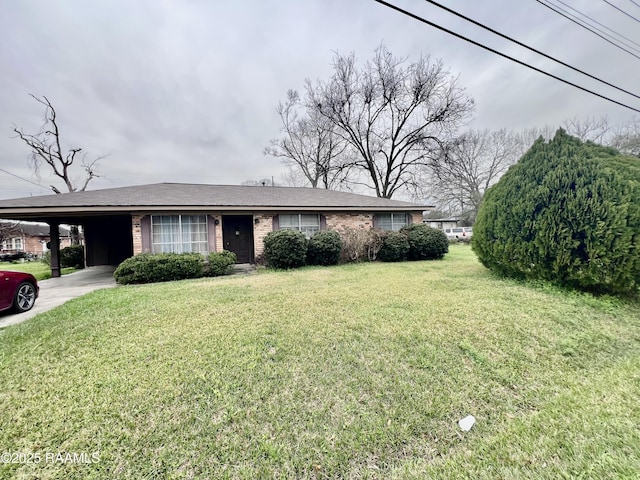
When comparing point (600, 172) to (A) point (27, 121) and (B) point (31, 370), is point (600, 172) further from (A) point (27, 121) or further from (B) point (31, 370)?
(A) point (27, 121)

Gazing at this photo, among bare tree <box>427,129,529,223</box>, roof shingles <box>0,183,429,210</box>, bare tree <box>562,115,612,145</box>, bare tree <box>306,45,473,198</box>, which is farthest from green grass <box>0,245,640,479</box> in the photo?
bare tree <box>562,115,612,145</box>

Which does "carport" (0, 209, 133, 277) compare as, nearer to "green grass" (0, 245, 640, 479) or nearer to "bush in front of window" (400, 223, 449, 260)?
"green grass" (0, 245, 640, 479)

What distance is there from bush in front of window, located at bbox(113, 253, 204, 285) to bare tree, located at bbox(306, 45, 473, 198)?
1949 centimetres

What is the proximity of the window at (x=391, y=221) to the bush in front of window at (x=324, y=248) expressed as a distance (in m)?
4.01

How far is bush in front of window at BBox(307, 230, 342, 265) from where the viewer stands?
1052cm

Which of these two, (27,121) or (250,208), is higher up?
(27,121)

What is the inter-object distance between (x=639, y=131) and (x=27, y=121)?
1853 inches

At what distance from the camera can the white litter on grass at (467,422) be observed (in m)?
2.19

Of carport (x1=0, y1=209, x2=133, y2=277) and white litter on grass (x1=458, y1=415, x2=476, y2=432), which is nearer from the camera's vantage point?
white litter on grass (x1=458, y1=415, x2=476, y2=432)

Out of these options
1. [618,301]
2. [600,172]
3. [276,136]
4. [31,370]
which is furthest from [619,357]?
[276,136]

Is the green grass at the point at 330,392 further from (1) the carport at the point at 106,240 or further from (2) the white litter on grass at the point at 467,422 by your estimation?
(1) the carport at the point at 106,240

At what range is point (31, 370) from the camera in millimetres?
2953

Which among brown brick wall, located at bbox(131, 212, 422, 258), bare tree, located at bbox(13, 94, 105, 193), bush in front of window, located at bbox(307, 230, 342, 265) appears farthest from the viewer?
bare tree, located at bbox(13, 94, 105, 193)

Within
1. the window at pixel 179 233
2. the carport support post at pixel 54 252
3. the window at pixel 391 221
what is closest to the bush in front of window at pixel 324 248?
the window at pixel 391 221
